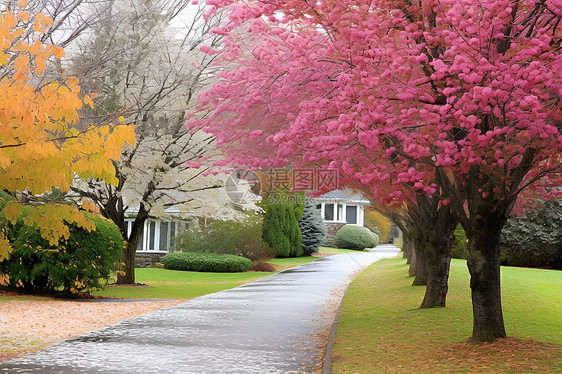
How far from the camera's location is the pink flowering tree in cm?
762

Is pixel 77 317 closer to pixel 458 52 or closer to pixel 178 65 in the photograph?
pixel 178 65

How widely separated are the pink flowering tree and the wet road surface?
2888 mm

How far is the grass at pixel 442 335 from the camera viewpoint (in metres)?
8.15

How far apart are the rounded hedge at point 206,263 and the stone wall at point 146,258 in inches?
262

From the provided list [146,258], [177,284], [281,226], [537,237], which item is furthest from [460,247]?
[146,258]

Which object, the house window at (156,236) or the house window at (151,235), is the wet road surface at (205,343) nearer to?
the house window at (156,236)

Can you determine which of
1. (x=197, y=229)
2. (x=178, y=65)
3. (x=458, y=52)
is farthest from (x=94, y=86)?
(x=197, y=229)

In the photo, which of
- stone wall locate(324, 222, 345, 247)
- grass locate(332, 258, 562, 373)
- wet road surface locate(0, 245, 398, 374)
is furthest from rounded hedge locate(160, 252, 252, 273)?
stone wall locate(324, 222, 345, 247)

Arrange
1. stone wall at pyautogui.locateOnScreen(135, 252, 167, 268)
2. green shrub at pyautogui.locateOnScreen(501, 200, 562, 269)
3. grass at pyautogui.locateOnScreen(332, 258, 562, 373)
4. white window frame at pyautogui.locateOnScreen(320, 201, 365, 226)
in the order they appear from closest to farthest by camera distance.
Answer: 1. grass at pyautogui.locateOnScreen(332, 258, 562, 373)
2. green shrub at pyautogui.locateOnScreen(501, 200, 562, 269)
3. stone wall at pyautogui.locateOnScreen(135, 252, 167, 268)
4. white window frame at pyautogui.locateOnScreen(320, 201, 365, 226)

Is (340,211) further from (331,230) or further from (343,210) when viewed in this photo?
(331,230)

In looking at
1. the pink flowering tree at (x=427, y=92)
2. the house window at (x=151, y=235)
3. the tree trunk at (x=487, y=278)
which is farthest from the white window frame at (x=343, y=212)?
the tree trunk at (x=487, y=278)

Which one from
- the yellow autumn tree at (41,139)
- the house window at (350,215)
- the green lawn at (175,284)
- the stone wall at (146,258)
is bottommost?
the green lawn at (175,284)

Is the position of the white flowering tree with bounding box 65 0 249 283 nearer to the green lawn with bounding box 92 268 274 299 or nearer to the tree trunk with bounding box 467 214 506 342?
the green lawn with bounding box 92 268 274 299

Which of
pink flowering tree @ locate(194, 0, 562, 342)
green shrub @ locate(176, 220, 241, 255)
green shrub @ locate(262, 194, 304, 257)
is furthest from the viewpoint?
green shrub @ locate(262, 194, 304, 257)
